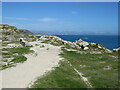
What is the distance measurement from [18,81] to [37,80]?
2.37 metres

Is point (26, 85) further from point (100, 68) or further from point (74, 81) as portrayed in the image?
point (100, 68)

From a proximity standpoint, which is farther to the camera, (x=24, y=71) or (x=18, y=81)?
(x=24, y=71)

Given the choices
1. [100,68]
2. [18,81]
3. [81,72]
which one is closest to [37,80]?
[18,81]

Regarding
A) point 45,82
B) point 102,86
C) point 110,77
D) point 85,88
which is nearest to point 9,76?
point 45,82

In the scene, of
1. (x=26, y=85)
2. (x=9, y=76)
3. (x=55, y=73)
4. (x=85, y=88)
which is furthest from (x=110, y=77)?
(x=9, y=76)

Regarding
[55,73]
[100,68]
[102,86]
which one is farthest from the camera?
[100,68]

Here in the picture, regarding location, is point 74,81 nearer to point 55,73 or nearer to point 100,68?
point 55,73

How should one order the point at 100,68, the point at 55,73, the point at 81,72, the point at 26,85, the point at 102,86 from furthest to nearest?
the point at 100,68 < the point at 81,72 < the point at 55,73 < the point at 102,86 < the point at 26,85

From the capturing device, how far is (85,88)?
17.3 meters

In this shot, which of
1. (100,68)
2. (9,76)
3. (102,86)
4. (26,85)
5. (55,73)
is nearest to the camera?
(26,85)

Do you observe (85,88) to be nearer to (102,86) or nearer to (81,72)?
(102,86)

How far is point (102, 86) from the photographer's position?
59.2 ft

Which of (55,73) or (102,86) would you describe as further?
(55,73)

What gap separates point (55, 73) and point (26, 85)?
579 centimetres
